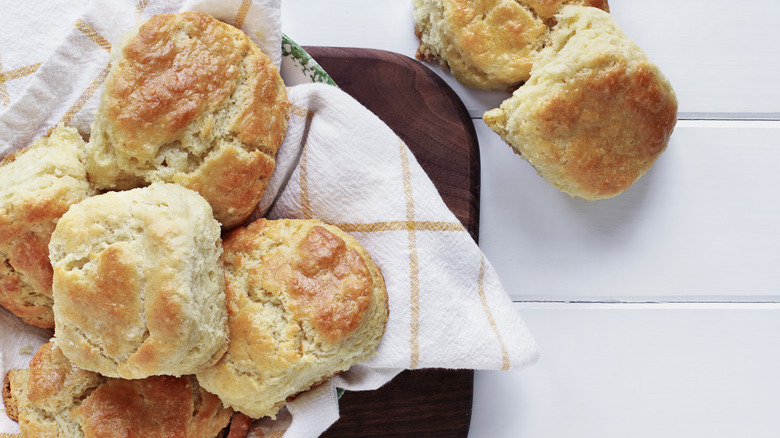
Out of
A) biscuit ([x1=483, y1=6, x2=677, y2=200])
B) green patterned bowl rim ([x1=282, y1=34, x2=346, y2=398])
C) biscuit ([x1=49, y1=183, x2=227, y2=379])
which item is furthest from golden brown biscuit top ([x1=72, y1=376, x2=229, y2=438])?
biscuit ([x1=483, y1=6, x2=677, y2=200])

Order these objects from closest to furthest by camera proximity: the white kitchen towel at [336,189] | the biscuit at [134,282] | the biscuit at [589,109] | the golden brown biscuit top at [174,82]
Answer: the biscuit at [134,282] → the golden brown biscuit top at [174,82] → the white kitchen towel at [336,189] → the biscuit at [589,109]

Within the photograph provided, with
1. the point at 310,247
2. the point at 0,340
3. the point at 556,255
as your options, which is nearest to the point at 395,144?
the point at 310,247

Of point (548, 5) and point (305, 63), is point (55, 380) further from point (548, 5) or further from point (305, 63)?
point (548, 5)

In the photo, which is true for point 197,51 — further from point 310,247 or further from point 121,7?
point 310,247

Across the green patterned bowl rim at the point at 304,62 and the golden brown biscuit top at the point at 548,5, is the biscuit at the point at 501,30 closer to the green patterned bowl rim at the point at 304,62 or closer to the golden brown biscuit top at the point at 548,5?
the golden brown biscuit top at the point at 548,5

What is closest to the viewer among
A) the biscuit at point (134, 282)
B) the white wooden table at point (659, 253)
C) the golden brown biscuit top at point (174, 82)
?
the biscuit at point (134, 282)

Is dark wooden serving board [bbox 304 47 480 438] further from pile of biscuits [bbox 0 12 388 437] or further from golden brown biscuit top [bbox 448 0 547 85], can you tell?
pile of biscuits [bbox 0 12 388 437]

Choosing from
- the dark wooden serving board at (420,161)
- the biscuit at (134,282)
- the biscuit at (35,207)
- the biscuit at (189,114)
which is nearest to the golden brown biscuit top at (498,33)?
the dark wooden serving board at (420,161)
